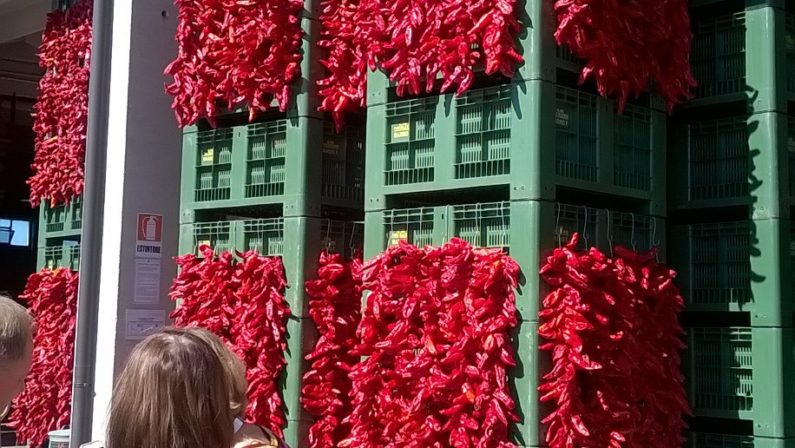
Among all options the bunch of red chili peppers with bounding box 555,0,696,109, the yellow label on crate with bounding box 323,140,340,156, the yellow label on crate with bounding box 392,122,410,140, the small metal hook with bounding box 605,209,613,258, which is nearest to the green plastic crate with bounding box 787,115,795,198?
the bunch of red chili peppers with bounding box 555,0,696,109

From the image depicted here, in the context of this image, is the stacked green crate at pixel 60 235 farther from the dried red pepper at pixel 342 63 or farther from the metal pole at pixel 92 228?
the dried red pepper at pixel 342 63

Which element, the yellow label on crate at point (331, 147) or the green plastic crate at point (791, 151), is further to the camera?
the yellow label on crate at point (331, 147)

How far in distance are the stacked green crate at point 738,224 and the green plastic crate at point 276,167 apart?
6.11 feet

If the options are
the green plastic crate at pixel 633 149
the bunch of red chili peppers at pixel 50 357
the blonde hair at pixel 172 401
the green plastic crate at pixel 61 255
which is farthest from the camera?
the green plastic crate at pixel 61 255

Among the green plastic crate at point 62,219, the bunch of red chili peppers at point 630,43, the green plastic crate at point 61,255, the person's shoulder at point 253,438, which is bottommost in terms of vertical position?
the person's shoulder at point 253,438

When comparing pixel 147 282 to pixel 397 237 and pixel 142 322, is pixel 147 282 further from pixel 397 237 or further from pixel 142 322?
pixel 397 237

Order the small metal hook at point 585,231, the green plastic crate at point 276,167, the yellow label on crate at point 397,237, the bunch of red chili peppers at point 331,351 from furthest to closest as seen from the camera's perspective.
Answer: the green plastic crate at point 276,167 → the bunch of red chili peppers at point 331,351 → the yellow label on crate at point 397,237 → the small metal hook at point 585,231

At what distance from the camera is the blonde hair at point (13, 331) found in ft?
9.02

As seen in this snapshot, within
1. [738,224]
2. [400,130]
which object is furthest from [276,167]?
[738,224]

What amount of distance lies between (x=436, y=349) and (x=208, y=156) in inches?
88.8

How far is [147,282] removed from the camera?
6.77 meters

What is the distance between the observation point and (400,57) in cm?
515

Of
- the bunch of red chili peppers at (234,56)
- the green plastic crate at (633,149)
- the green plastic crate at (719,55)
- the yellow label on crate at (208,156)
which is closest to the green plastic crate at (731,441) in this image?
the green plastic crate at (633,149)

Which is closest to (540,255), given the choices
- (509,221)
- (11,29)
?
(509,221)
